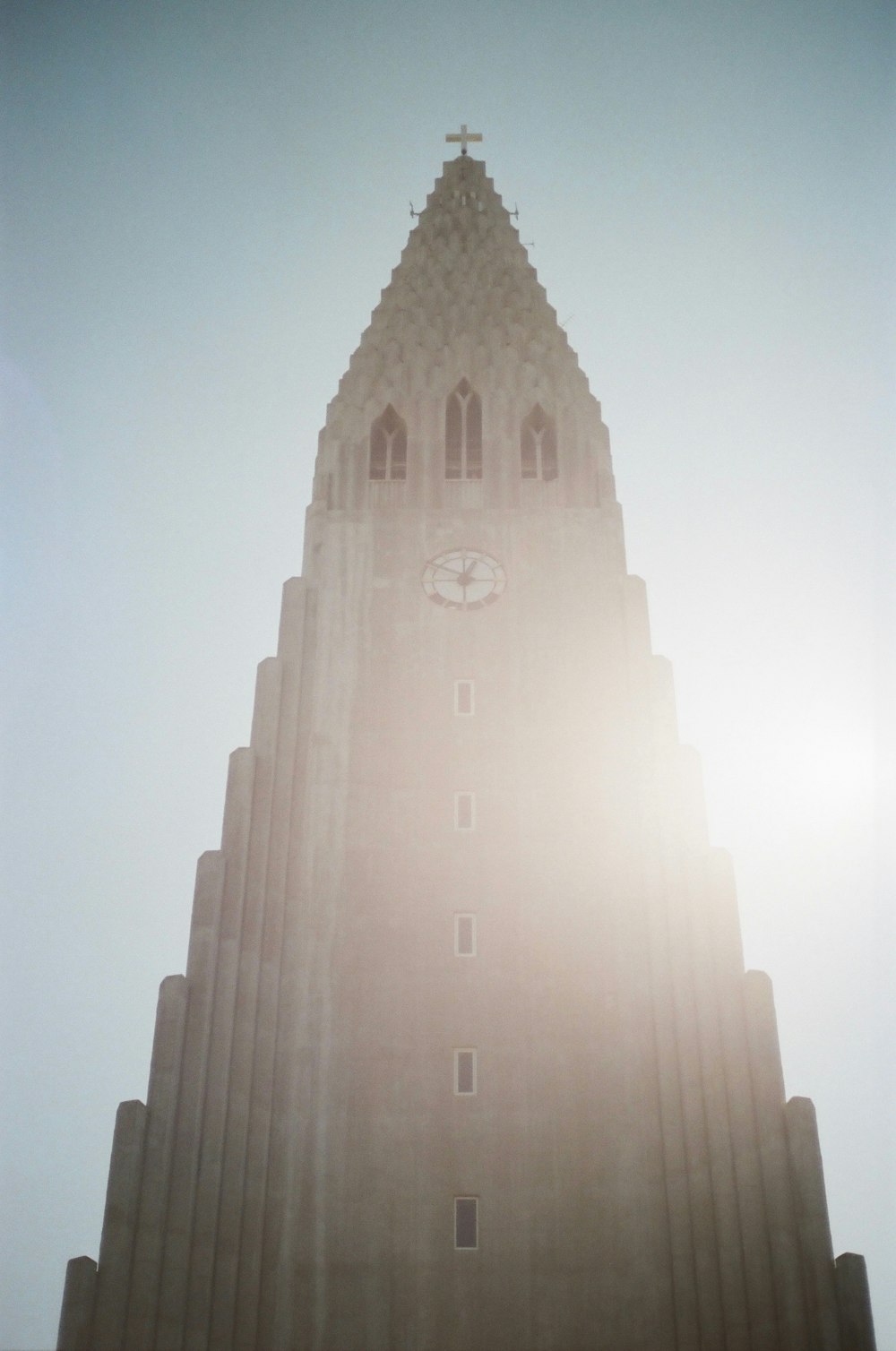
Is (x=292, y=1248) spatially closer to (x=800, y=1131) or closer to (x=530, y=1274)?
(x=530, y=1274)

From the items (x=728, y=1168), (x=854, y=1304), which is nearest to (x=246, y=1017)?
(x=728, y=1168)

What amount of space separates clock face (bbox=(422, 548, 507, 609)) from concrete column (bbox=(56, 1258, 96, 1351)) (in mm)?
19976

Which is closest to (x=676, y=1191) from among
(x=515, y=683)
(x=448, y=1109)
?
(x=448, y=1109)

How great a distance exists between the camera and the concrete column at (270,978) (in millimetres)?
25938

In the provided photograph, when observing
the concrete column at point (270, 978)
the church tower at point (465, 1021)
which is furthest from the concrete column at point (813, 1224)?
the concrete column at point (270, 978)

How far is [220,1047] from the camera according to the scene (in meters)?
28.5

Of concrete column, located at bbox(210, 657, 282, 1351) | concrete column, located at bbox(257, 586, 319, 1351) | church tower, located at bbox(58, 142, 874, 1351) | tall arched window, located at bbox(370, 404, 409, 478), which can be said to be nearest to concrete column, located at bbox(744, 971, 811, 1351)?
church tower, located at bbox(58, 142, 874, 1351)

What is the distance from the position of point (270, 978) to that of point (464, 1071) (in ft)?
17.0

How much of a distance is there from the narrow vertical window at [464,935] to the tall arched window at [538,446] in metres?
16.3

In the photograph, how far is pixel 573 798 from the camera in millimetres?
33125

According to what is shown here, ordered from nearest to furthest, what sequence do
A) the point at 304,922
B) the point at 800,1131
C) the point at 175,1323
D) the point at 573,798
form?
1. the point at 175,1323
2. the point at 800,1131
3. the point at 304,922
4. the point at 573,798

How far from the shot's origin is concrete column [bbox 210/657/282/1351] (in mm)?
25906

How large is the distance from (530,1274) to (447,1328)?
208 cm

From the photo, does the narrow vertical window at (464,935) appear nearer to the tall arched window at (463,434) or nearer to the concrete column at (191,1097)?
the concrete column at (191,1097)
